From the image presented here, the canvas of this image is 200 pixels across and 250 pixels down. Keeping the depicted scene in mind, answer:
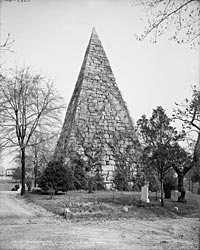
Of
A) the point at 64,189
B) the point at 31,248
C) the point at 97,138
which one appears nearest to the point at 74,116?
the point at 97,138

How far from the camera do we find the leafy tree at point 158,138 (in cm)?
1047

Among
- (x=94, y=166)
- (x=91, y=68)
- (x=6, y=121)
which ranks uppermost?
(x=91, y=68)

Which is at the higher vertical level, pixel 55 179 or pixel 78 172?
pixel 78 172

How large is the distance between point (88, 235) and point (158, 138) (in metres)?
6.21

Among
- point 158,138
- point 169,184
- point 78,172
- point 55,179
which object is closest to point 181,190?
point 169,184

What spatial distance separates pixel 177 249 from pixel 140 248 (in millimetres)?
598

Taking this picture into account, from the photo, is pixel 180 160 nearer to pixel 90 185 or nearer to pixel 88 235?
pixel 90 185

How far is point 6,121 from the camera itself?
42.7ft

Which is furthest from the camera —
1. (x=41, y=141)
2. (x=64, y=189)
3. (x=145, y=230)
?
(x=41, y=141)

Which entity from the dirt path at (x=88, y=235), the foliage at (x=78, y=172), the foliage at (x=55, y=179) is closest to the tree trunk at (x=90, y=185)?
the foliage at (x=78, y=172)

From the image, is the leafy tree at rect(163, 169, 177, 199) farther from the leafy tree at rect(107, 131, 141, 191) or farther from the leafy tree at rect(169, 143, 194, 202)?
the leafy tree at rect(107, 131, 141, 191)

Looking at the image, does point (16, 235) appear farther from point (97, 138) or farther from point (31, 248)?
point (97, 138)

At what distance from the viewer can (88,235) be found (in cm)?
526

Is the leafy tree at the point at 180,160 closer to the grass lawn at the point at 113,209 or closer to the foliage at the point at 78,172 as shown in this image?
the grass lawn at the point at 113,209
